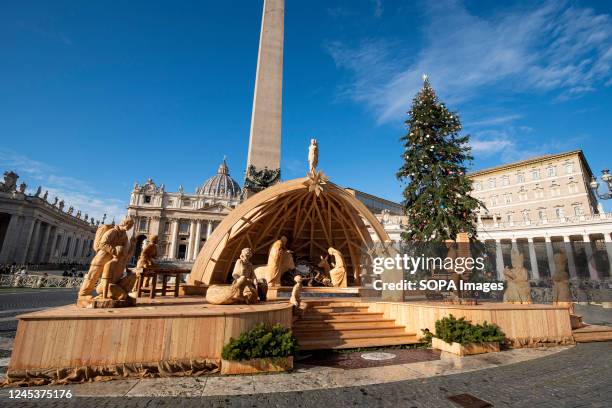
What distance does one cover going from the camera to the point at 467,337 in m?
6.96

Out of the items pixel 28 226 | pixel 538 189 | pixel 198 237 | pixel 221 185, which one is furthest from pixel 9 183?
pixel 538 189

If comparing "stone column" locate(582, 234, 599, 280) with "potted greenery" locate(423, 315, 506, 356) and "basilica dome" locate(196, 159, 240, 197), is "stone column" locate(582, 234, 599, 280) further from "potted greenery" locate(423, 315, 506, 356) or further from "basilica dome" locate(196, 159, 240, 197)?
"basilica dome" locate(196, 159, 240, 197)

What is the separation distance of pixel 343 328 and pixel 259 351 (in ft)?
11.2

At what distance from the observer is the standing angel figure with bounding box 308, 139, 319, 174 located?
1190 cm

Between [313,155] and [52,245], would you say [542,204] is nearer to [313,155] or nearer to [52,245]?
[313,155]

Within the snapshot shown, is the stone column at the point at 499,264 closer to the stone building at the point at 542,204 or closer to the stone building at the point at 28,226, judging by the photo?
the stone building at the point at 542,204

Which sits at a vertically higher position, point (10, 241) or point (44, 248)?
point (10, 241)

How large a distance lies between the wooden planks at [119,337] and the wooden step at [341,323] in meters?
2.83

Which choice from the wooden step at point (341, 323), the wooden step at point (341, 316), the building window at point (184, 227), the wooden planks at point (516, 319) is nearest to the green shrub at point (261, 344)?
Answer: the wooden step at point (341, 323)

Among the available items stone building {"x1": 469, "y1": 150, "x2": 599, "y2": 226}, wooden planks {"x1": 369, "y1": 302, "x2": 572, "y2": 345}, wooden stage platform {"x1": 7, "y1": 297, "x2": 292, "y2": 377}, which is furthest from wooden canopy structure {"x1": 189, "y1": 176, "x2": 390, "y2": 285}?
stone building {"x1": 469, "y1": 150, "x2": 599, "y2": 226}

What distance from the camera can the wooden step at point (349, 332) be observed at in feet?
24.7

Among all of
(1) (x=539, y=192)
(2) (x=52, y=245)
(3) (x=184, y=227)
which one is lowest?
(2) (x=52, y=245)

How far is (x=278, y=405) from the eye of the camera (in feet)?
13.1

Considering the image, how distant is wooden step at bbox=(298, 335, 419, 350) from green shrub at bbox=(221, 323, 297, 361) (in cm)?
132
